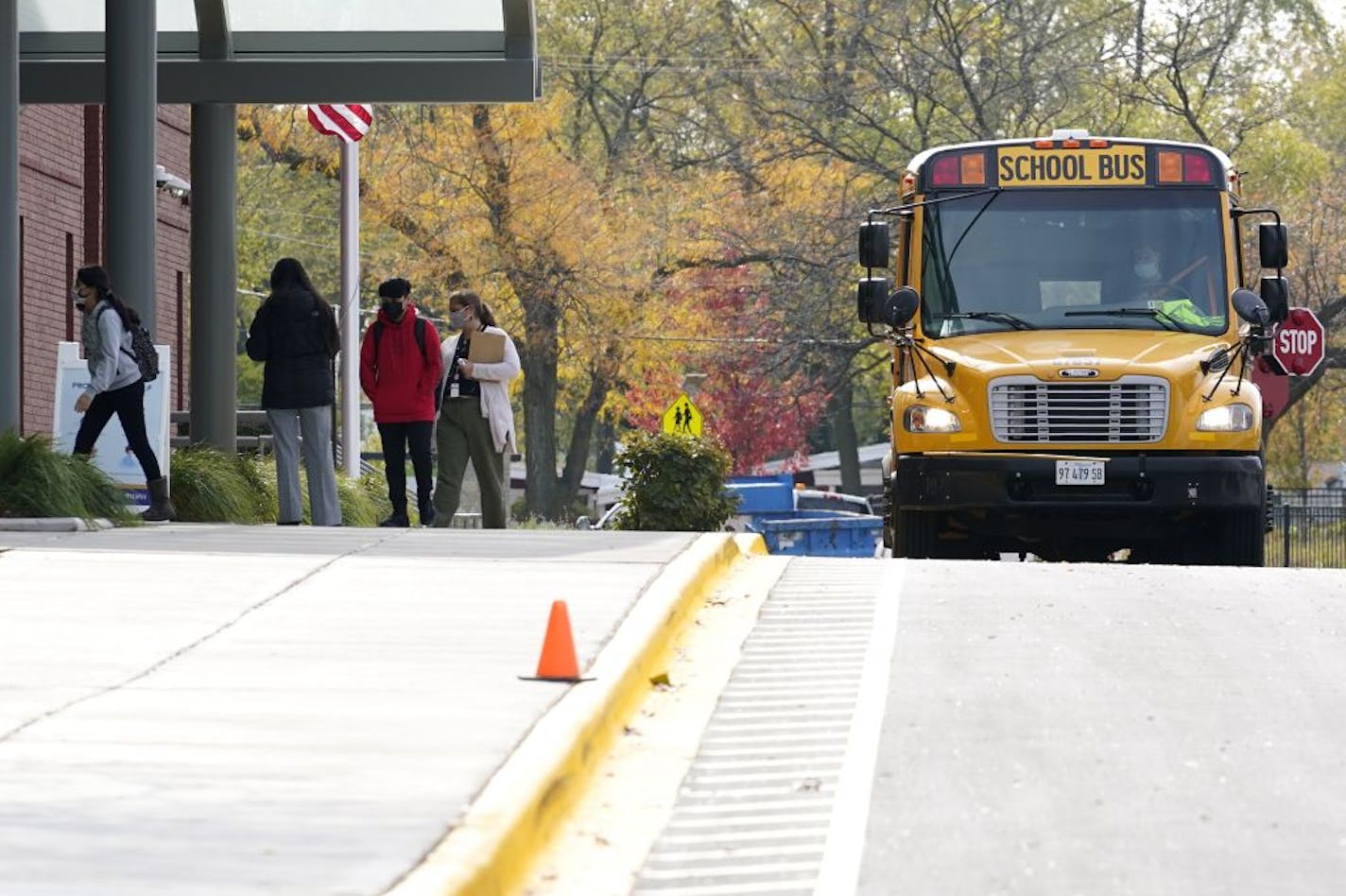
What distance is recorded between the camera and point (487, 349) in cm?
1661

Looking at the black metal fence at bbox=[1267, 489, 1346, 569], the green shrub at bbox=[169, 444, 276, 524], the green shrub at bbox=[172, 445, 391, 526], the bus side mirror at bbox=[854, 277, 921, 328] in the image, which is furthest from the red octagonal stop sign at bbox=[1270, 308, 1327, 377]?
the green shrub at bbox=[169, 444, 276, 524]

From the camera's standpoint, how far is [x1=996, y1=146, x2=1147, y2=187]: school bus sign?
52.9ft

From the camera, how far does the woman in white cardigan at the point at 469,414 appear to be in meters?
16.8

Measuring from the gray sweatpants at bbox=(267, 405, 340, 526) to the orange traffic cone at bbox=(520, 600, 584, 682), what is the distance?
7.50 m

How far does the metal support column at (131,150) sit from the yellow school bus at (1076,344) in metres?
5.15

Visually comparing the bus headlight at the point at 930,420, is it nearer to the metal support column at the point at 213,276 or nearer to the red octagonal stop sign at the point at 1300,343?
the metal support column at the point at 213,276

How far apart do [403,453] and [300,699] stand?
8049 millimetres

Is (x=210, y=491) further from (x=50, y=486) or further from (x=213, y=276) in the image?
(x=213, y=276)

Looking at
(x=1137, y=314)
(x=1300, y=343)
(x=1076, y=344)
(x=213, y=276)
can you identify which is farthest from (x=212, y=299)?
(x=1300, y=343)

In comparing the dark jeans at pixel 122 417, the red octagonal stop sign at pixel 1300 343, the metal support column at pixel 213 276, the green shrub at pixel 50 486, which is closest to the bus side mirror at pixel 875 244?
the dark jeans at pixel 122 417

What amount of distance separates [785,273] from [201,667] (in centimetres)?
2800

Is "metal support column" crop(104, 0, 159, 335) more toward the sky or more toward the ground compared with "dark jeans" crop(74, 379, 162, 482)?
more toward the sky

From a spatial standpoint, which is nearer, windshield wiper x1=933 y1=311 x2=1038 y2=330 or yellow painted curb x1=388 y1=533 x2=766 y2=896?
yellow painted curb x1=388 y1=533 x2=766 y2=896

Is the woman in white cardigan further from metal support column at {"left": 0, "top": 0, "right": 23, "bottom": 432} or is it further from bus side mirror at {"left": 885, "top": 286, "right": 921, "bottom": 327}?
metal support column at {"left": 0, "top": 0, "right": 23, "bottom": 432}
